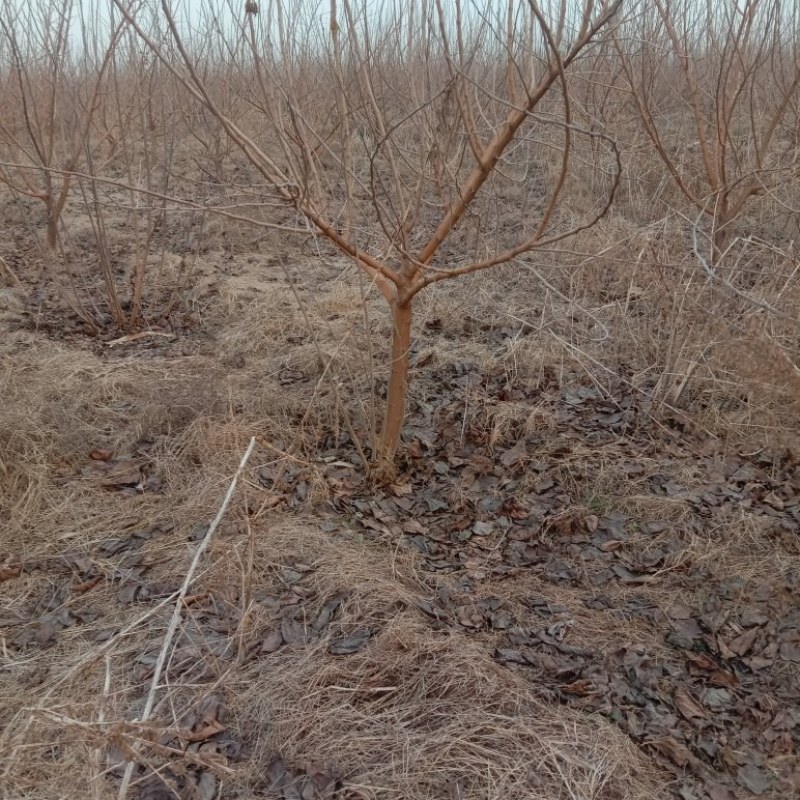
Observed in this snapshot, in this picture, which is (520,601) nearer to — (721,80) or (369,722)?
(369,722)

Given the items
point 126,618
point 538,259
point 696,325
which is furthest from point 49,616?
point 538,259

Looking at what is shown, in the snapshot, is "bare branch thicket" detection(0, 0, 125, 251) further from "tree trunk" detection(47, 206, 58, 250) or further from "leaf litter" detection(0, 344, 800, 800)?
"leaf litter" detection(0, 344, 800, 800)

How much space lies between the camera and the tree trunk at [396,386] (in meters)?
2.79

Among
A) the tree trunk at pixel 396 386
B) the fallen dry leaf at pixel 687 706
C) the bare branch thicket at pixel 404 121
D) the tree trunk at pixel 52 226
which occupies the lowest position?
the fallen dry leaf at pixel 687 706

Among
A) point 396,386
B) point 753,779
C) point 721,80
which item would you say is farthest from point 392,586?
point 721,80

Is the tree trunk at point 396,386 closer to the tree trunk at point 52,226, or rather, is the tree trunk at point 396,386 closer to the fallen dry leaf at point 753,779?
the fallen dry leaf at point 753,779

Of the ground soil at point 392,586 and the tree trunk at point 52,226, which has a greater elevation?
the tree trunk at point 52,226

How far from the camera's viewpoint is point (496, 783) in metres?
1.69

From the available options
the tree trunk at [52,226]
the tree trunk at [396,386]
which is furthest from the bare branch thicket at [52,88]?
the tree trunk at [396,386]

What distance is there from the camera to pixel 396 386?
295cm

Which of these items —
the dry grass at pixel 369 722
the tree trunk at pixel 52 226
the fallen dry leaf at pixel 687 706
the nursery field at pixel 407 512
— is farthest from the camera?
the tree trunk at pixel 52 226

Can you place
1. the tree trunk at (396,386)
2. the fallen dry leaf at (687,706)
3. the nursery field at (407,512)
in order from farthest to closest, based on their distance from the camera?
the tree trunk at (396,386) < the fallen dry leaf at (687,706) < the nursery field at (407,512)

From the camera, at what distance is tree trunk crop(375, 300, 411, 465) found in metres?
2.79

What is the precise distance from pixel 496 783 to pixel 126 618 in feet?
4.30
